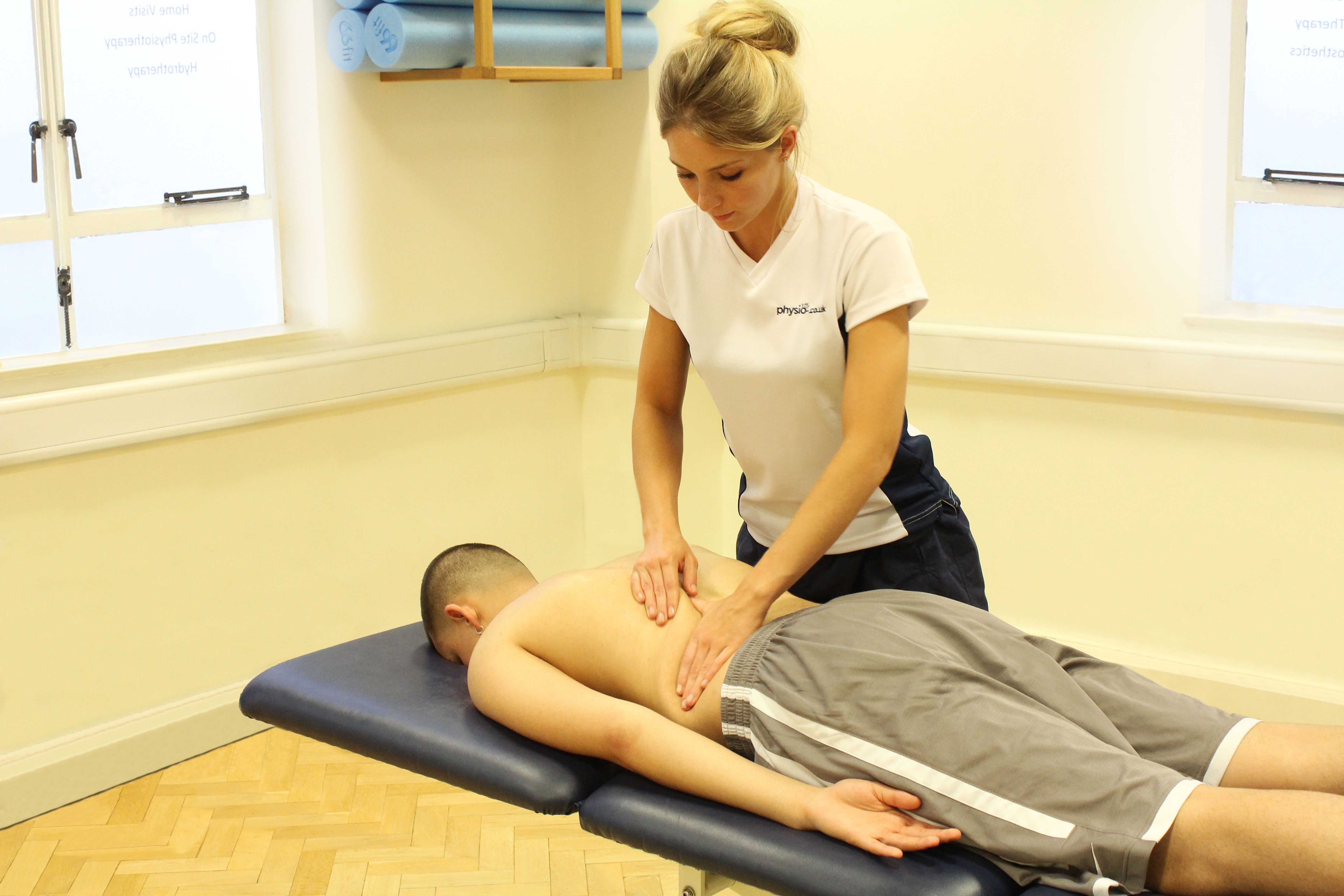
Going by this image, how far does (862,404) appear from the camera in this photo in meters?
1.67

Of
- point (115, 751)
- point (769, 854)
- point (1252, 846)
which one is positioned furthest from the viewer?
point (115, 751)

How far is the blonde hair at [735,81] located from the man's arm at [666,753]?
71 centimetres

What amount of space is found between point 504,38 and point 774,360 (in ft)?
5.01

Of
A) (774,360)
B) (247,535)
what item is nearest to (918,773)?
(774,360)

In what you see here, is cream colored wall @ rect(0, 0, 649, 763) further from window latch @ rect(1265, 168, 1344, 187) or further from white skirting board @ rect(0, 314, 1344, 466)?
window latch @ rect(1265, 168, 1344, 187)

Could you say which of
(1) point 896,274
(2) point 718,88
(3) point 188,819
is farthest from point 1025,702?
(3) point 188,819

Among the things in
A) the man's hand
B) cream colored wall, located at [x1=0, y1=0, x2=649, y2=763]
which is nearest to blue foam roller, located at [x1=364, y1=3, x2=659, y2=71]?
cream colored wall, located at [x1=0, y1=0, x2=649, y2=763]

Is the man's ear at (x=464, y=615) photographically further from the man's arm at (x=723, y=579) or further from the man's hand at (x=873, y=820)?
the man's hand at (x=873, y=820)

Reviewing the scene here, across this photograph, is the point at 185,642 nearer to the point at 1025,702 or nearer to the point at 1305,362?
the point at 1025,702

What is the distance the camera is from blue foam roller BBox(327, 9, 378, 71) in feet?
9.46

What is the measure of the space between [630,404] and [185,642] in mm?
1340

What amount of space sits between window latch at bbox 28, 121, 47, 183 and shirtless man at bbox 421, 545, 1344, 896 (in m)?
1.61

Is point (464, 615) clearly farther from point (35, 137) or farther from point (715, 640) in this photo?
point (35, 137)

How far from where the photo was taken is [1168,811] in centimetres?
131
